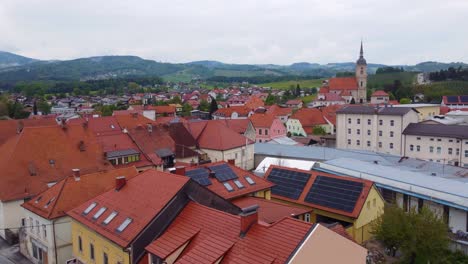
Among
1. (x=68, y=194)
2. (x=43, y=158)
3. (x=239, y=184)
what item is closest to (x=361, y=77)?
(x=239, y=184)

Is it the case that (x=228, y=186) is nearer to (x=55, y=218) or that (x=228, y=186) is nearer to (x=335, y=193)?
(x=335, y=193)

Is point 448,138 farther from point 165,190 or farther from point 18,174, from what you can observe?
point 18,174

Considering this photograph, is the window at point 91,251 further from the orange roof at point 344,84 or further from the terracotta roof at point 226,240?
the orange roof at point 344,84

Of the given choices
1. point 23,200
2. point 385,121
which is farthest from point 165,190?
point 385,121

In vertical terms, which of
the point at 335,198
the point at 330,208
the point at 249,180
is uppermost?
the point at 249,180

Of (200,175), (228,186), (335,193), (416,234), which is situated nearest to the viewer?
(416,234)

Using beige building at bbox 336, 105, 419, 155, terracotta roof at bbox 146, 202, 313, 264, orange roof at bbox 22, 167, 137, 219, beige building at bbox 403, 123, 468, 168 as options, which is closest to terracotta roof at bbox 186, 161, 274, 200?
orange roof at bbox 22, 167, 137, 219

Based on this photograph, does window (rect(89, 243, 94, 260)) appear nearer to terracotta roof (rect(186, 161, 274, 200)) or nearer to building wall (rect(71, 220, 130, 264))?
building wall (rect(71, 220, 130, 264))
